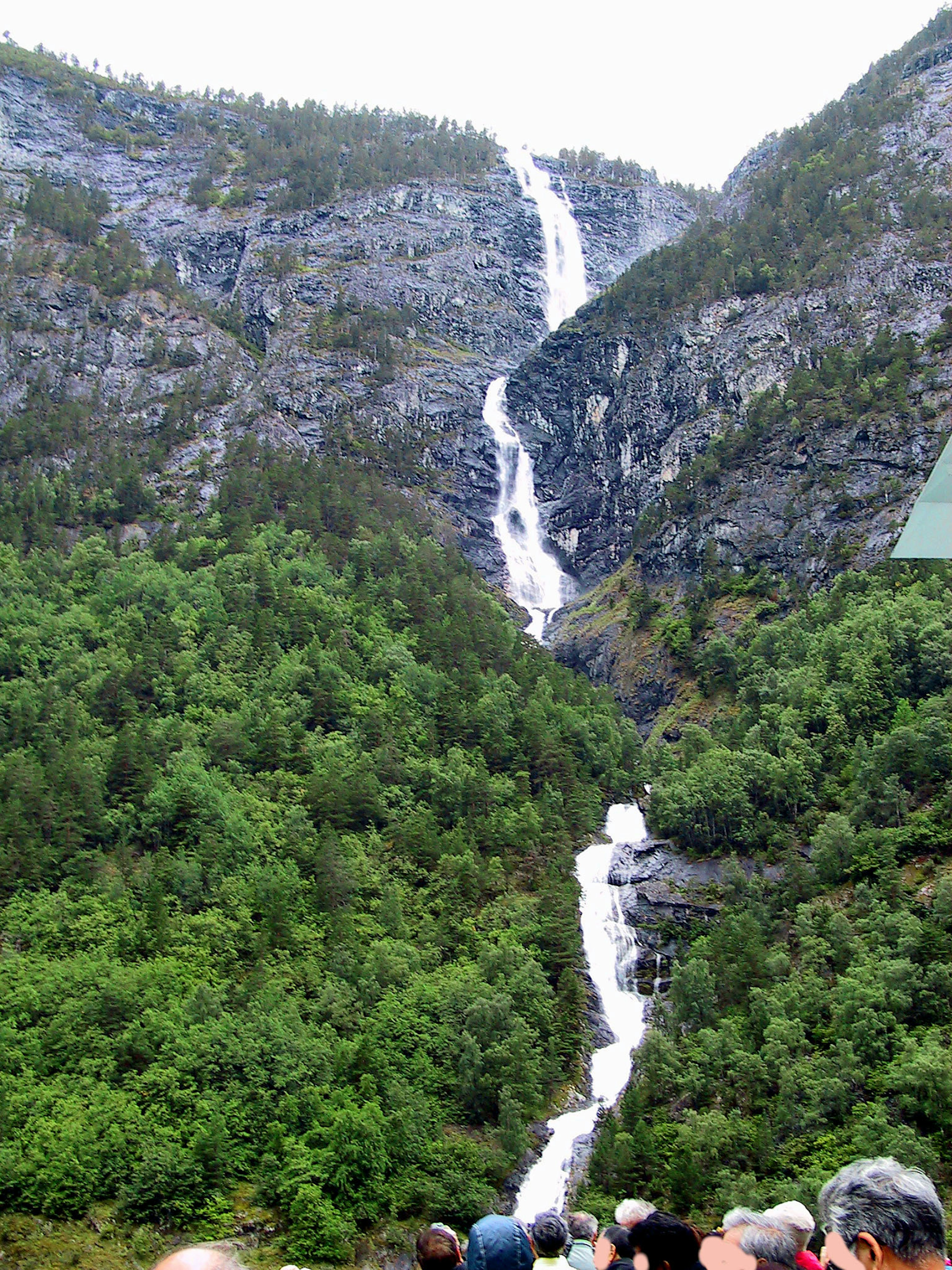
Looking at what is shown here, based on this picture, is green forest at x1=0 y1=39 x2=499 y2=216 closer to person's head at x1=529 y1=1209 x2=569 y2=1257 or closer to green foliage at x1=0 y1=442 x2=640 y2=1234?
green foliage at x1=0 y1=442 x2=640 y2=1234

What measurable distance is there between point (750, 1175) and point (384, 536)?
191 feet

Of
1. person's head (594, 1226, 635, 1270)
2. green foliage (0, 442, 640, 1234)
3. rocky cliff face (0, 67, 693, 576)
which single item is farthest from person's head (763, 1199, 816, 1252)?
rocky cliff face (0, 67, 693, 576)

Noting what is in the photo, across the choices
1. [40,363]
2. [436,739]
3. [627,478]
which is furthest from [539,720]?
[40,363]

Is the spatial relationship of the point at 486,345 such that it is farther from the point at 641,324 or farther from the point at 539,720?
the point at 539,720

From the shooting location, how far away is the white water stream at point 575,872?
42500mm

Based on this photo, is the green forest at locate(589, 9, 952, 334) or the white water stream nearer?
the white water stream

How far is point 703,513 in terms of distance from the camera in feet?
295

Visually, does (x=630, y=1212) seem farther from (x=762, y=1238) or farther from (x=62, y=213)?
(x=62, y=213)

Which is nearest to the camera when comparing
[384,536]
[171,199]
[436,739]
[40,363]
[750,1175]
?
[750,1175]

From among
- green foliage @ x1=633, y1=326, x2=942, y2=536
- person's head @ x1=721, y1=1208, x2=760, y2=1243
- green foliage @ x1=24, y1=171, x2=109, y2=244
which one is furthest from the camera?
green foliage @ x1=24, y1=171, x2=109, y2=244

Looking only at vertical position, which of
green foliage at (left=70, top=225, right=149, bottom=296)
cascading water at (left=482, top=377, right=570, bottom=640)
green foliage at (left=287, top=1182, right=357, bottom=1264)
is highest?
green foliage at (left=70, top=225, right=149, bottom=296)

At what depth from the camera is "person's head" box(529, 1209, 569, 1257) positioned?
7.43 meters

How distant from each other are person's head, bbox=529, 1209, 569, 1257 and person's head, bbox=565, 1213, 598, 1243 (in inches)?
117

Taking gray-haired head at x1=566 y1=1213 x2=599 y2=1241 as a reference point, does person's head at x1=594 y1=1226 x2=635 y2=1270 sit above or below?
above
